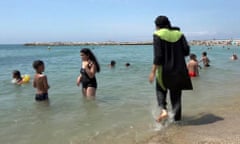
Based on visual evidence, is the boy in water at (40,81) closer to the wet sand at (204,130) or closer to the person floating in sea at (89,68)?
the person floating in sea at (89,68)

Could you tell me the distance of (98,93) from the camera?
939cm

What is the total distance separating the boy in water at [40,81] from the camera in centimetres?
705

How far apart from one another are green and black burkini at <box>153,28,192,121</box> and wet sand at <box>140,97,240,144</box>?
2.20 ft

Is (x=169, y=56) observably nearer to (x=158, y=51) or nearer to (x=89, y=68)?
(x=158, y=51)

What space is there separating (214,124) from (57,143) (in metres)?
2.57

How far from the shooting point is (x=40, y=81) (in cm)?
722

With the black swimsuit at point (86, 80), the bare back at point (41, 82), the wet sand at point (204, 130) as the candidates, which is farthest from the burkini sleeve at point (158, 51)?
the bare back at point (41, 82)

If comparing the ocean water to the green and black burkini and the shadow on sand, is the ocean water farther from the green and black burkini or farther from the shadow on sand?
the green and black burkini

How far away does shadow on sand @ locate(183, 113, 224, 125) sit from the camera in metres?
5.55

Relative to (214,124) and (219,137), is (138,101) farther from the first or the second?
(219,137)

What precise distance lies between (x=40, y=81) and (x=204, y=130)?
3.87m

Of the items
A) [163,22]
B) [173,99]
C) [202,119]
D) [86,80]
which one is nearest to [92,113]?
[86,80]

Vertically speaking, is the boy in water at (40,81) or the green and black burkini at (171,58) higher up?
the green and black burkini at (171,58)

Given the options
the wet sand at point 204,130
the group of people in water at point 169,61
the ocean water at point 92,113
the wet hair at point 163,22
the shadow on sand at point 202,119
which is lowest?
the ocean water at point 92,113
